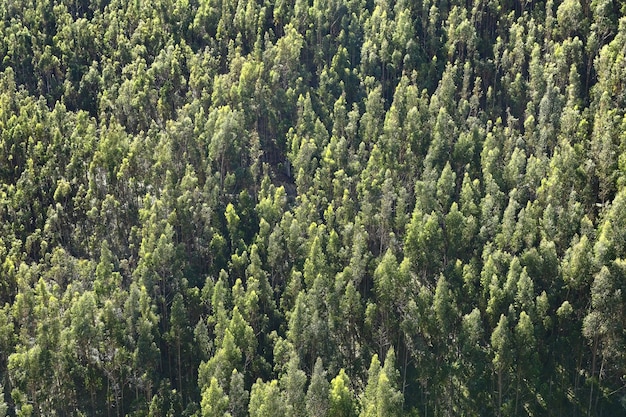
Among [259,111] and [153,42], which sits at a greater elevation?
[153,42]

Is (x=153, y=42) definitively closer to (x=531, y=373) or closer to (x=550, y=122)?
(x=550, y=122)

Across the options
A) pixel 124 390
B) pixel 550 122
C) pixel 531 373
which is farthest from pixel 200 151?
pixel 531 373

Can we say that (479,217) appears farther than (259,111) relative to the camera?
No

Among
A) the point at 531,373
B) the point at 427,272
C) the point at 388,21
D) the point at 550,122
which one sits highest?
the point at 388,21

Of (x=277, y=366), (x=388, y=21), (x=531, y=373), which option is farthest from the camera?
(x=388, y=21)

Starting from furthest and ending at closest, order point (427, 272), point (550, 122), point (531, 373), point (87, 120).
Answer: point (87, 120) < point (550, 122) < point (427, 272) < point (531, 373)

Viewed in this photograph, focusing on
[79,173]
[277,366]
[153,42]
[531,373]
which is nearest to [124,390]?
[277,366]
